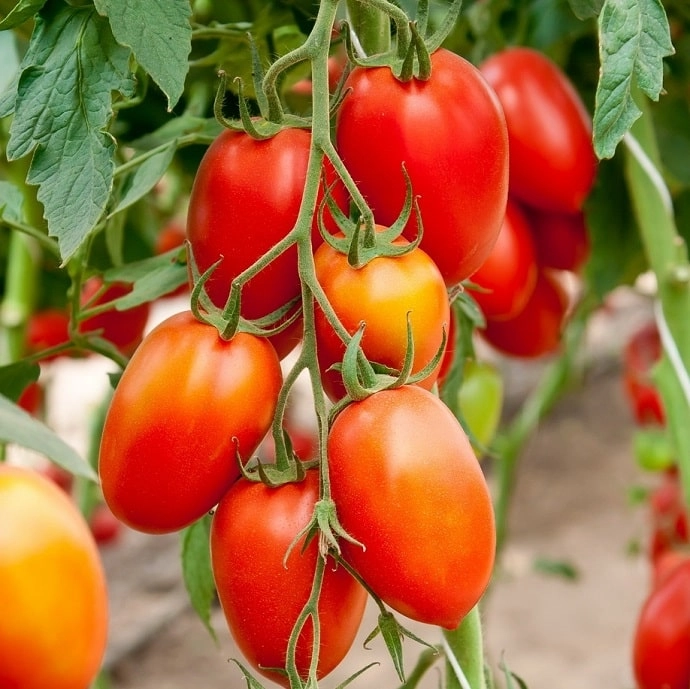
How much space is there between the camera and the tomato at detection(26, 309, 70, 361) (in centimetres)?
105

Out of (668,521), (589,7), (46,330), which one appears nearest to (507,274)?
(589,7)

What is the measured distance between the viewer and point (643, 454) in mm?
1423

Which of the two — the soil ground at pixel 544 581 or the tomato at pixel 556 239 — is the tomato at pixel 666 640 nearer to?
the tomato at pixel 556 239

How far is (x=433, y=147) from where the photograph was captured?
0.41m

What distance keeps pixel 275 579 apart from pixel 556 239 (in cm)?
46

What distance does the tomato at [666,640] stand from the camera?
29.1 inches

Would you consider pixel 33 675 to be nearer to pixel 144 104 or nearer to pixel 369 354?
pixel 369 354

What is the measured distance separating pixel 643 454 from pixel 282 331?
1089 millimetres

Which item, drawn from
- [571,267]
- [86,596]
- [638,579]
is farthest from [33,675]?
[638,579]

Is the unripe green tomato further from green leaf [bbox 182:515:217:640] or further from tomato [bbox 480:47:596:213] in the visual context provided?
green leaf [bbox 182:515:217:640]

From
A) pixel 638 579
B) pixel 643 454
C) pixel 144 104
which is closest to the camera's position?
pixel 144 104

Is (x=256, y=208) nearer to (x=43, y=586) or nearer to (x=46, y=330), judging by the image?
(x=43, y=586)

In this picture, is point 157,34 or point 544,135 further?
point 544,135

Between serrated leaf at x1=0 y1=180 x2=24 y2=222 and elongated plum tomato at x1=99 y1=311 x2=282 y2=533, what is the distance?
0.59 ft
